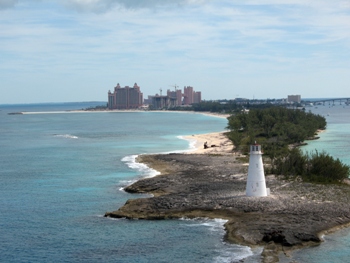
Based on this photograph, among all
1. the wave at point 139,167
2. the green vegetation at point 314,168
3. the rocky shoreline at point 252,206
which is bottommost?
the wave at point 139,167

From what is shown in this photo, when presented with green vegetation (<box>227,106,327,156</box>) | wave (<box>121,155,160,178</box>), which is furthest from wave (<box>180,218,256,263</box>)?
green vegetation (<box>227,106,327,156</box>)

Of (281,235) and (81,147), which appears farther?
(81,147)

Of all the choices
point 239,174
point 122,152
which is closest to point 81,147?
point 122,152

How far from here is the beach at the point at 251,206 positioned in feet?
101

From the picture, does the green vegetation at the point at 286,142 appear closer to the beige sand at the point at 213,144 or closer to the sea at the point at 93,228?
the beige sand at the point at 213,144

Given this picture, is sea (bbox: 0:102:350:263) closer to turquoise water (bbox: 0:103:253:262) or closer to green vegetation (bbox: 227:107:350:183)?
turquoise water (bbox: 0:103:253:262)

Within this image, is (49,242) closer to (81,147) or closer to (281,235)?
(281,235)

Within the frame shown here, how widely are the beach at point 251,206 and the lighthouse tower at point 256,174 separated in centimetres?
62

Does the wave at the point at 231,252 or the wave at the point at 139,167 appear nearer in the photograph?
the wave at the point at 231,252

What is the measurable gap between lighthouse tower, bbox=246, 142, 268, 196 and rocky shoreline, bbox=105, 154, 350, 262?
2.13 ft

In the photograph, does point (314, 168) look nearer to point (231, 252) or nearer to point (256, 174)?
point (256, 174)

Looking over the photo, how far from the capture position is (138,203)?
3866 centimetres

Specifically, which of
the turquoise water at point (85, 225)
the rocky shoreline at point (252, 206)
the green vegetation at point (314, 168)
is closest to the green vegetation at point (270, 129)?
the green vegetation at point (314, 168)

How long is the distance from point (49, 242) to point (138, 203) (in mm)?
8338
